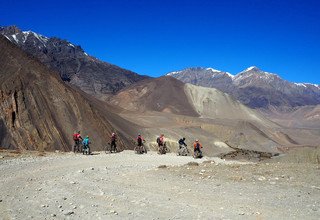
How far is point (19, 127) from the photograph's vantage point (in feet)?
154

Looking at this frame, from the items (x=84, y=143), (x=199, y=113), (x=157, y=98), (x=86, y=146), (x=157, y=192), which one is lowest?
(x=157, y=192)

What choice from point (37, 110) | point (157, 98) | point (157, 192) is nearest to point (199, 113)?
point (157, 98)

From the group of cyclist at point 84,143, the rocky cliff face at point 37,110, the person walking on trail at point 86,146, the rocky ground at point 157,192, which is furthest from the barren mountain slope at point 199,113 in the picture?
the rocky ground at point 157,192

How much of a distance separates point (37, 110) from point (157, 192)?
36.7 meters

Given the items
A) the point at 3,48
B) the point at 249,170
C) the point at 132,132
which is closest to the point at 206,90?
the point at 132,132

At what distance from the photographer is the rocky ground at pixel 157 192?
13.7m

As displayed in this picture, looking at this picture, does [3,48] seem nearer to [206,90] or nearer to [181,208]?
[181,208]

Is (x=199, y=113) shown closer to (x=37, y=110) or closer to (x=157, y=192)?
(x=37, y=110)

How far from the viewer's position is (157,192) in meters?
16.6

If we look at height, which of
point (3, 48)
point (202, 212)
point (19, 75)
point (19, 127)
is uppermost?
point (3, 48)

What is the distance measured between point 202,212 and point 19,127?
1457 inches

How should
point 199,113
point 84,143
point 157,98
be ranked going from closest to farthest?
point 84,143 < point 199,113 < point 157,98

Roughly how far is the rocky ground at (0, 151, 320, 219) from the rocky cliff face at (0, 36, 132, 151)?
75.3ft

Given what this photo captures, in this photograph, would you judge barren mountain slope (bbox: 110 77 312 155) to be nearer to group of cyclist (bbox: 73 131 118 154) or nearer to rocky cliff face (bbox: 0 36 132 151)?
rocky cliff face (bbox: 0 36 132 151)
